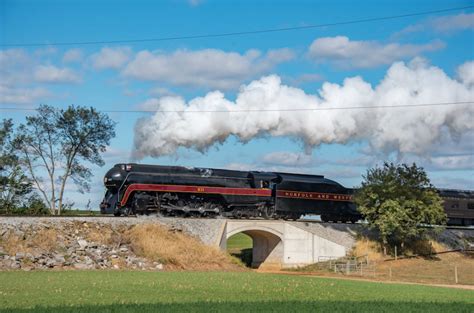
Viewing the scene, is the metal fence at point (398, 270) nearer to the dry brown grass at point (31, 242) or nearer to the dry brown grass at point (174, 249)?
the dry brown grass at point (174, 249)

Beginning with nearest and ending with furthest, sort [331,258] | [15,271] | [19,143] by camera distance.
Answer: [15,271] < [331,258] < [19,143]

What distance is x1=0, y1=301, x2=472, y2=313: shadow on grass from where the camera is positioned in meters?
19.4

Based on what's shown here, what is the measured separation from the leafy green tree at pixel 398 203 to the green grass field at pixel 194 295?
62.2ft

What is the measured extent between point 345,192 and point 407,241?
629 centimetres

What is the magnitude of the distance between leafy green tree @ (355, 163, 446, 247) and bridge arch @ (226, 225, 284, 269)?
6.87 meters

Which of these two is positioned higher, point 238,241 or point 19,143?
point 19,143

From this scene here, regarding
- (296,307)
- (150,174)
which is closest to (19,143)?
(150,174)

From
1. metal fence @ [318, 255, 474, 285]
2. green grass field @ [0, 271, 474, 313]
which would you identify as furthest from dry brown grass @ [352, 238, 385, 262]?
green grass field @ [0, 271, 474, 313]

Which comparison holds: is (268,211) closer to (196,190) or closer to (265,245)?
(265,245)

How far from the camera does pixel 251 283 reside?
31.1 m

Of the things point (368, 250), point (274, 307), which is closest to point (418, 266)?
point (368, 250)

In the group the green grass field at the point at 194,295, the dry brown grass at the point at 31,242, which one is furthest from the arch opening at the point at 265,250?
the green grass field at the point at 194,295

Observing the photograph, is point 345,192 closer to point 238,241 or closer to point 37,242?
point 37,242

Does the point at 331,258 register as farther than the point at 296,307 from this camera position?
Yes
